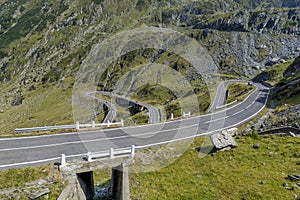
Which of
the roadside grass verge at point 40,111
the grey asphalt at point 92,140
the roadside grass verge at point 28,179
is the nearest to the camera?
the roadside grass verge at point 28,179

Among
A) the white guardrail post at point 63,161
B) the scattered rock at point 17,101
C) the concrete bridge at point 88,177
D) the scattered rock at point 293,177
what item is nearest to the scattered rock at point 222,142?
the scattered rock at point 293,177

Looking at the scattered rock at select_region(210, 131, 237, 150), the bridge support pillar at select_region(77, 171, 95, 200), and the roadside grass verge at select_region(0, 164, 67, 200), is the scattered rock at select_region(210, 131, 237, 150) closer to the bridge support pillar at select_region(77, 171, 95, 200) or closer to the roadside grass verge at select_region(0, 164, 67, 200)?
the bridge support pillar at select_region(77, 171, 95, 200)

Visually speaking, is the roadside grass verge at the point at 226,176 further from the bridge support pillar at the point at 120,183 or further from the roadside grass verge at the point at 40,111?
the roadside grass verge at the point at 40,111

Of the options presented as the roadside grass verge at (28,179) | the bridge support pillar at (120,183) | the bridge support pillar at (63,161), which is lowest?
the bridge support pillar at (120,183)

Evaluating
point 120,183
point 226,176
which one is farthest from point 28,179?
point 226,176

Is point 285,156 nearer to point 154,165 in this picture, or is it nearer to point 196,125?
point 154,165

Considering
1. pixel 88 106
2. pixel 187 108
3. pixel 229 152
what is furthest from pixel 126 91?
pixel 229 152

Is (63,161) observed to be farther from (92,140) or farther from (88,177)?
(92,140)
